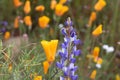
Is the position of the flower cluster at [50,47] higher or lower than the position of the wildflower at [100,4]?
lower

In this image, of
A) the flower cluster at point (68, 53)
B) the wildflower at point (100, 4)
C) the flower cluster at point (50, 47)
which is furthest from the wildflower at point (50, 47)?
the wildflower at point (100, 4)

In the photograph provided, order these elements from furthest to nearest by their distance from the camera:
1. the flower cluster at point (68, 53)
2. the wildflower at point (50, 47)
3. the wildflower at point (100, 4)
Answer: the wildflower at point (100, 4) → the wildflower at point (50, 47) → the flower cluster at point (68, 53)

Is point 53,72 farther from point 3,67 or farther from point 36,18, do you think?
point 36,18

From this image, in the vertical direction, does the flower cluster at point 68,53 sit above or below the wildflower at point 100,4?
below

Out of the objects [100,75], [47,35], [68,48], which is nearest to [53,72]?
[68,48]

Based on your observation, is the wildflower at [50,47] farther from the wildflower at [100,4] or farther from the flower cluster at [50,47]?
the wildflower at [100,4]

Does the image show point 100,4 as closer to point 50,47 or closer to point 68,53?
point 50,47

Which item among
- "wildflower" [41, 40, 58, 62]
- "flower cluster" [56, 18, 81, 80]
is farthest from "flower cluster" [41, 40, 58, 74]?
"flower cluster" [56, 18, 81, 80]

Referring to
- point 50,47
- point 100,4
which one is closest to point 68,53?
point 50,47

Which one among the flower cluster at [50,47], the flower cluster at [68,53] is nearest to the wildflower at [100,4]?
the flower cluster at [50,47]

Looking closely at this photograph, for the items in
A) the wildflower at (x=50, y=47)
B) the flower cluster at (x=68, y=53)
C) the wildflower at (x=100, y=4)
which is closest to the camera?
the flower cluster at (x=68, y=53)

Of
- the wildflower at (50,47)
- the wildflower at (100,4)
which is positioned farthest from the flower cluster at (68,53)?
the wildflower at (100,4)

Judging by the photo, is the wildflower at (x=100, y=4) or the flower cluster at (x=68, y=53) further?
the wildflower at (x=100, y=4)

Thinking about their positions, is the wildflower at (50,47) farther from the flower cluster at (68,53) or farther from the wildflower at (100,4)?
the wildflower at (100,4)
